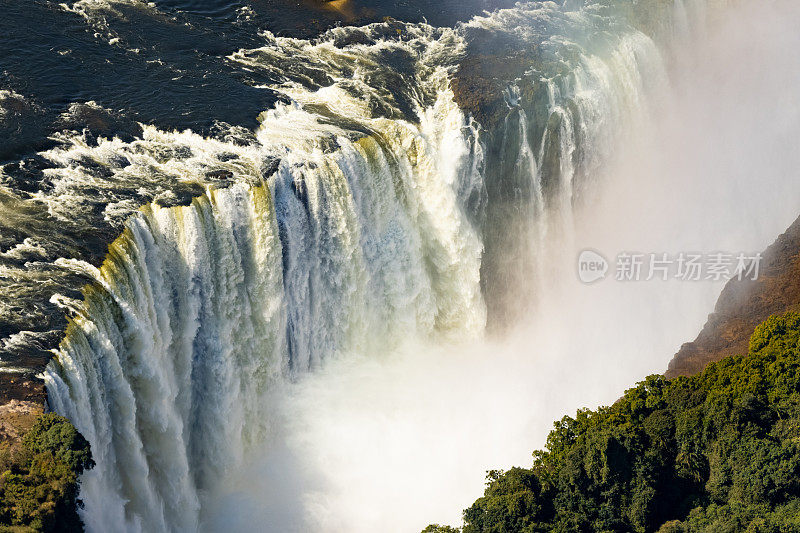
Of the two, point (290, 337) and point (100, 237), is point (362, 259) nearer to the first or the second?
point (290, 337)

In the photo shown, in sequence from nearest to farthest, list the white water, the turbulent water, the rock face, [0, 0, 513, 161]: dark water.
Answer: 1. the turbulent water
2. the white water
3. the rock face
4. [0, 0, 513, 161]: dark water

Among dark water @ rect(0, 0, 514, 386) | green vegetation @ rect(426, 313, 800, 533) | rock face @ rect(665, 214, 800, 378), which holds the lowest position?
green vegetation @ rect(426, 313, 800, 533)

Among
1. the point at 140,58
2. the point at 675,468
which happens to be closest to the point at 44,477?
the point at 675,468

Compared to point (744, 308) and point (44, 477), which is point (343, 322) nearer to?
point (744, 308)

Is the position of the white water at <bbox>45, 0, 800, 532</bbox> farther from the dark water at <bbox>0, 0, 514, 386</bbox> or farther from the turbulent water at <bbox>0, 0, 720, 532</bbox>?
the dark water at <bbox>0, 0, 514, 386</bbox>

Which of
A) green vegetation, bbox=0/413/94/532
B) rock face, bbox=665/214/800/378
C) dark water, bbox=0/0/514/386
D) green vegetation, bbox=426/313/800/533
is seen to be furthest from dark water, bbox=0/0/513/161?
rock face, bbox=665/214/800/378

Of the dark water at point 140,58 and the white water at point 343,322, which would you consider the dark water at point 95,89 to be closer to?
the dark water at point 140,58

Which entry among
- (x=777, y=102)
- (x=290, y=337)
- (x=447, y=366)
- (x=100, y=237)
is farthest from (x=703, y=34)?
(x=100, y=237)
